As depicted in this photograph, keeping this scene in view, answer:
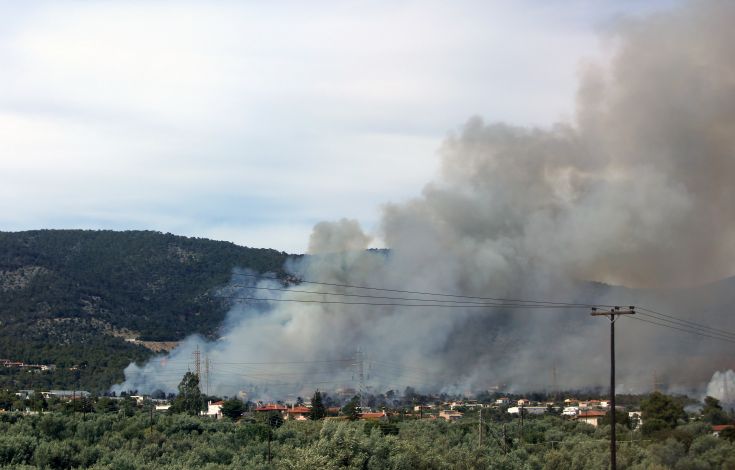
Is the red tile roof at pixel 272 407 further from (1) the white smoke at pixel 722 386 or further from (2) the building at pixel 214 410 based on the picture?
(1) the white smoke at pixel 722 386

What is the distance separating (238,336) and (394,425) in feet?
284

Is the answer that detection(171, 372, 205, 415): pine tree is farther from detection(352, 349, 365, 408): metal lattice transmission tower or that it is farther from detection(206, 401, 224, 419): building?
detection(352, 349, 365, 408): metal lattice transmission tower

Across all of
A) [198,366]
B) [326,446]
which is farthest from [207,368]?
[326,446]

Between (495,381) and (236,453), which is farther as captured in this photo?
(495,381)

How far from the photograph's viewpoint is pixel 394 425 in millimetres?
109000

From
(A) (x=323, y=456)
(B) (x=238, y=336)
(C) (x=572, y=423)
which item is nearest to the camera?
(A) (x=323, y=456)

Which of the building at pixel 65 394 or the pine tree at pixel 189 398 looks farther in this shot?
the building at pixel 65 394

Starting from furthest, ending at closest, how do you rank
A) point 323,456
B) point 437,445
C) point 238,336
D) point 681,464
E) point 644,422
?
1. point 238,336
2. point 644,422
3. point 437,445
4. point 681,464
5. point 323,456

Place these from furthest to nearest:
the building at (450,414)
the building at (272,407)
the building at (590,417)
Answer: the building at (272,407) → the building at (450,414) → the building at (590,417)

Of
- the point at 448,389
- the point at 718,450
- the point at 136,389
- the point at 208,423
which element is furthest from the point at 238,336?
the point at 718,450

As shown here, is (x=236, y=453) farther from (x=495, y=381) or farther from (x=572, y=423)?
(x=495, y=381)

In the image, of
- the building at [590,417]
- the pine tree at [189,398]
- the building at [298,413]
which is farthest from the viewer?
the pine tree at [189,398]

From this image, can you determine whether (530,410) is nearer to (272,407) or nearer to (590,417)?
(590,417)

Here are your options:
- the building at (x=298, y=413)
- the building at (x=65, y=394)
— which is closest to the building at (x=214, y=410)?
the building at (x=298, y=413)
